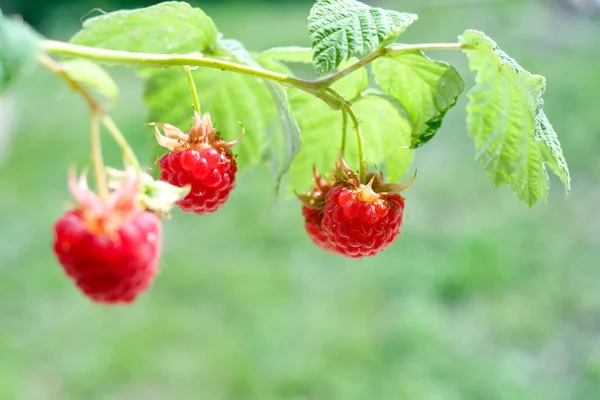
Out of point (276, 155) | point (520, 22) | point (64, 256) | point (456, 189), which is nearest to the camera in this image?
point (64, 256)

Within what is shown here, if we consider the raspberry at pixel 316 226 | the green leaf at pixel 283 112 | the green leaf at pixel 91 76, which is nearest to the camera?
the green leaf at pixel 91 76

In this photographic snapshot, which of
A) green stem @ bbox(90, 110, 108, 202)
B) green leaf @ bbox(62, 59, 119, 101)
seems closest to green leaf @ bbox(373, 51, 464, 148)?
green leaf @ bbox(62, 59, 119, 101)

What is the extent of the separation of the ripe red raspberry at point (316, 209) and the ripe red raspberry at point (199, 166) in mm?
162

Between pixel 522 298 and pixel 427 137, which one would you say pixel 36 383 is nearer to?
pixel 522 298


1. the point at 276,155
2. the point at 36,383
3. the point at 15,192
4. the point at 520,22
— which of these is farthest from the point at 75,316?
the point at 520,22

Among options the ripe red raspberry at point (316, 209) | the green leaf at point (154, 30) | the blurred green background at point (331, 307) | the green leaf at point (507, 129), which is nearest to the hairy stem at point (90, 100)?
the green leaf at point (154, 30)

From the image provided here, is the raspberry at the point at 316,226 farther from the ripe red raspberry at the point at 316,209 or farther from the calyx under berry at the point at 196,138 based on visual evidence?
the calyx under berry at the point at 196,138

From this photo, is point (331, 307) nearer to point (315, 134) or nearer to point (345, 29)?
point (315, 134)

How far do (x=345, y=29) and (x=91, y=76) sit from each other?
36cm

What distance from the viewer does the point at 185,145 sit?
4.07 ft

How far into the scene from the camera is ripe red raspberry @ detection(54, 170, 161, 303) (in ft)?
2.90

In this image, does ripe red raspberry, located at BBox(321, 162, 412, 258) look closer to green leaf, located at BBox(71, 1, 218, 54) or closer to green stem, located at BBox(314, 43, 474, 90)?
green stem, located at BBox(314, 43, 474, 90)

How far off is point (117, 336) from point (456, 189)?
2.79 meters

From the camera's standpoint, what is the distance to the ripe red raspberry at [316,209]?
4.45ft
